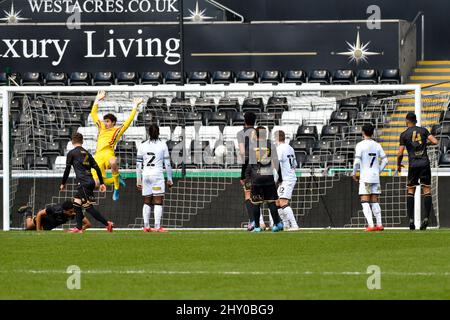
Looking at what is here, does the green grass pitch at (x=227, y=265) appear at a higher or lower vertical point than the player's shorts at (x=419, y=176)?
lower

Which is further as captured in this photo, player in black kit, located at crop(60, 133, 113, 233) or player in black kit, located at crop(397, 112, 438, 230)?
player in black kit, located at crop(397, 112, 438, 230)

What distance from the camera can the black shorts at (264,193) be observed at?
69.7 ft

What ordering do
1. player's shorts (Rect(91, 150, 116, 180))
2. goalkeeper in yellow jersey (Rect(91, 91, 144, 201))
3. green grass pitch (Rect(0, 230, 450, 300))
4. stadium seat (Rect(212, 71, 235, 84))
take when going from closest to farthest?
green grass pitch (Rect(0, 230, 450, 300)) → goalkeeper in yellow jersey (Rect(91, 91, 144, 201)) → player's shorts (Rect(91, 150, 116, 180)) → stadium seat (Rect(212, 71, 235, 84))

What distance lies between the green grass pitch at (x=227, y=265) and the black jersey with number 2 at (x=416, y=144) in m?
1.68

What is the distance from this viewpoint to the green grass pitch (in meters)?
11.9

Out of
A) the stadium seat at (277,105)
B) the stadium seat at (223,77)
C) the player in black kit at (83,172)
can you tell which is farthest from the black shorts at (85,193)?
the stadium seat at (223,77)

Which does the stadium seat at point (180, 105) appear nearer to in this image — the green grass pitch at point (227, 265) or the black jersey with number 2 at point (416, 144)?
the black jersey with number 2 at point (416, 144)

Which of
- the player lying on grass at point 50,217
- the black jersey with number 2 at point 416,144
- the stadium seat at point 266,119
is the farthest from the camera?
the stadium seat at point 266,119

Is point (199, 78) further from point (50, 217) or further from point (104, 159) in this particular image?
point (50, 217)

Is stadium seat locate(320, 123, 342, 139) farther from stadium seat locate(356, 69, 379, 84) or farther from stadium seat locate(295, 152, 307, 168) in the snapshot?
stadium seat locate(356, 69, 379, 84)

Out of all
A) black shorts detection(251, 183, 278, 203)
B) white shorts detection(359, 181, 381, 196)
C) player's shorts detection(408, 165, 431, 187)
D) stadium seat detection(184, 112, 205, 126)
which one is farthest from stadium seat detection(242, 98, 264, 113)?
black shorts detection(251, 183, 278, 203)

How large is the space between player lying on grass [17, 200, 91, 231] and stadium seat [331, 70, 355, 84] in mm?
12978

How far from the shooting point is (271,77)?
115ft

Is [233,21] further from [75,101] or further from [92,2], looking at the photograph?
[75,101]
